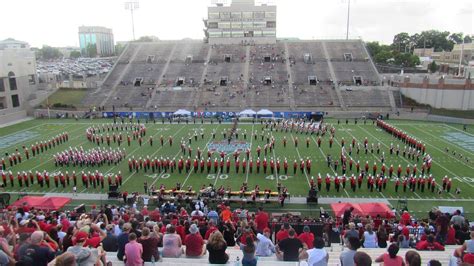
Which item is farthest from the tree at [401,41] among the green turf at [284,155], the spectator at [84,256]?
the spectator at [84,256]

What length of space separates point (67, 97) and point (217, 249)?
4391 centimetres

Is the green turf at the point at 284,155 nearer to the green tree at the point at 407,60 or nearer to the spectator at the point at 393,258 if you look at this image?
the spectator at the point at 393,258

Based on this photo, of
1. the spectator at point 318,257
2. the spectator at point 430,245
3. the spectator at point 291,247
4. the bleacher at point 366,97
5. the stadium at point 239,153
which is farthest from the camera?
the bleacher at point 366,97

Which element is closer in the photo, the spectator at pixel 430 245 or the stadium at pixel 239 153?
the spectator at pixel 430 245

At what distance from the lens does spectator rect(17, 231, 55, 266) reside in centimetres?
441

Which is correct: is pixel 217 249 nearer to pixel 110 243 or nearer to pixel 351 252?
pixel 351 252

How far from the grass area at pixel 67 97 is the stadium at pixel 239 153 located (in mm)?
240

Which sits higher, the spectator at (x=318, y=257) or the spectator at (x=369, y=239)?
the spectator at (x=318, y=257)

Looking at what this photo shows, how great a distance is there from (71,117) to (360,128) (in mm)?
27011

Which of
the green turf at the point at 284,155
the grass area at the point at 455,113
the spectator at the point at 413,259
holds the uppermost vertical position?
the spectator at the point at 413,259

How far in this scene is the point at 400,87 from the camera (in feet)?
140

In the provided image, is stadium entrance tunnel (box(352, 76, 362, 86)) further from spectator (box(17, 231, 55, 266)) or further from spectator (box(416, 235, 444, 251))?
spectator (box(17, 231, 55, 266))

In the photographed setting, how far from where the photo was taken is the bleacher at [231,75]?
42094 mm

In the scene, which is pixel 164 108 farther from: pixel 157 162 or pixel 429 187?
pixel 429 187
